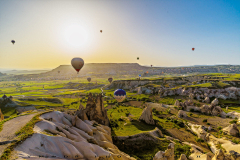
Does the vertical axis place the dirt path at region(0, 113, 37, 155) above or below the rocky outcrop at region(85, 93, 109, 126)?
above

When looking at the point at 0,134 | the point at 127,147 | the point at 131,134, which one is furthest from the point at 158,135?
the point at 0,134

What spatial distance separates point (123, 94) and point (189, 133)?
20.2 m

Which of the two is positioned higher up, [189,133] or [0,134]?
[0,134]

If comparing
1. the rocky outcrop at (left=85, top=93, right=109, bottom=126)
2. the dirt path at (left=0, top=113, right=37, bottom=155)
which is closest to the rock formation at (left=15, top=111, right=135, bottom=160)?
the dirt path at (left=0, top=113, right=37, bottom=155)

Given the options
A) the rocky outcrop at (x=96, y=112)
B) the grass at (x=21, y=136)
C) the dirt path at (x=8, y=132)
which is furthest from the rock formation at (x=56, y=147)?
the rocky outcrop at (x=96, y=112)

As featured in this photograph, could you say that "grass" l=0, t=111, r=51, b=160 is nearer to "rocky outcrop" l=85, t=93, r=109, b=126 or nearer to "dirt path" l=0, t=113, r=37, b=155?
"dirt path" l=0, t=113, r=37, b=155

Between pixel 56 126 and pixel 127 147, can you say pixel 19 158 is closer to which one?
pixel 56 126

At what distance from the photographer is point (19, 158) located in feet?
33.5

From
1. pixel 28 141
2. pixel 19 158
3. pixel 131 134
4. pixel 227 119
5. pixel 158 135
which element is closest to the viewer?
pixel 19 158


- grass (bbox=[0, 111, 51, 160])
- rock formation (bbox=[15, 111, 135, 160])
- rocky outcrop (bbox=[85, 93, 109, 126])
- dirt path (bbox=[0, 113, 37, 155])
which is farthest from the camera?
rocky outcrop (bbox=[85, 93, 109, 126])

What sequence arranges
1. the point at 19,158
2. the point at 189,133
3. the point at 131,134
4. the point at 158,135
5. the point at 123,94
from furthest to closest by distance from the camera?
1. the point at 123,94
2. the point at 189,133
3. the point at 158,135
4. the point at 131,134
5. the point at 19,158

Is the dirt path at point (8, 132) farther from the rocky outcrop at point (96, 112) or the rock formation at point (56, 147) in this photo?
the rocky outcrop at point (96, 112)

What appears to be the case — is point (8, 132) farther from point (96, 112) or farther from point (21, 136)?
point (96, 112)

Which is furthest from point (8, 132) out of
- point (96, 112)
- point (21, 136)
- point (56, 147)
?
point (96, 112)
